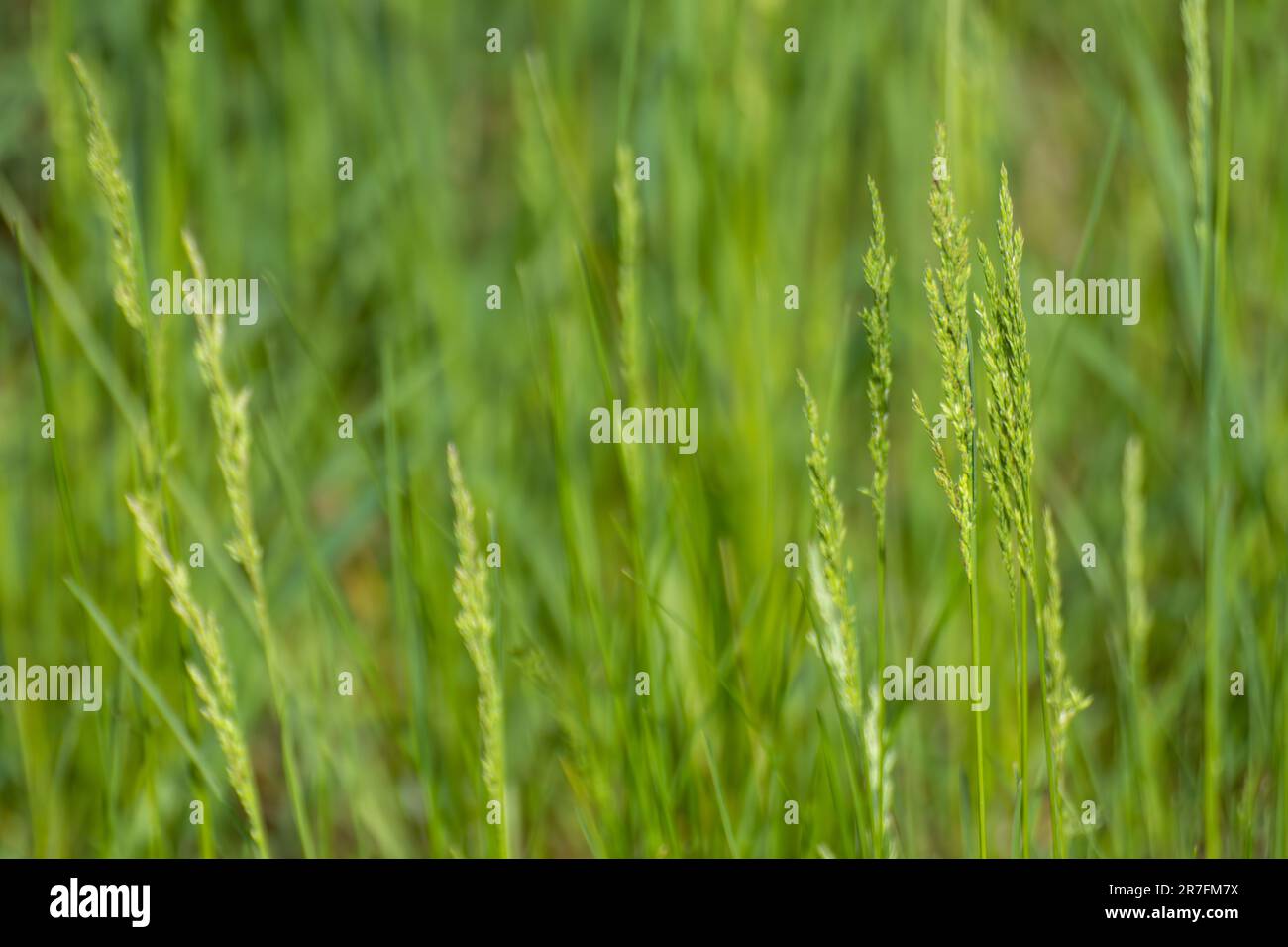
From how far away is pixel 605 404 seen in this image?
2.29 meters

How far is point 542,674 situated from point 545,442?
0.93 m

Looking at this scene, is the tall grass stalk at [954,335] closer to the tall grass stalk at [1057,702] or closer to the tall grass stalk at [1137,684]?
the tall grass stalk at [1057,702]

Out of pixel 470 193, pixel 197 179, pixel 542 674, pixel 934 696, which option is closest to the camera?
pixel 542 674

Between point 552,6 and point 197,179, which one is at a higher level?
point 552,6

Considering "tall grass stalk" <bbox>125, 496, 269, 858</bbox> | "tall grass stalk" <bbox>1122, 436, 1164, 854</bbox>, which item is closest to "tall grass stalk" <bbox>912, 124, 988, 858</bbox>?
"tall grass stalk" <bbox>1122, 436, 1164, 854</bbox>

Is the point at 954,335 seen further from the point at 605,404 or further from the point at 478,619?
the point at 605,404

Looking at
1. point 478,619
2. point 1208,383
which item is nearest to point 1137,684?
point 1208,383

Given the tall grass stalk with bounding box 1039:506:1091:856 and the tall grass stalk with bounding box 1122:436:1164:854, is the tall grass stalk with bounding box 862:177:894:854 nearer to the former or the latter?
the tall grass stalk with bounding box 1039:506:1091:856

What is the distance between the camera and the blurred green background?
156 centimetres
